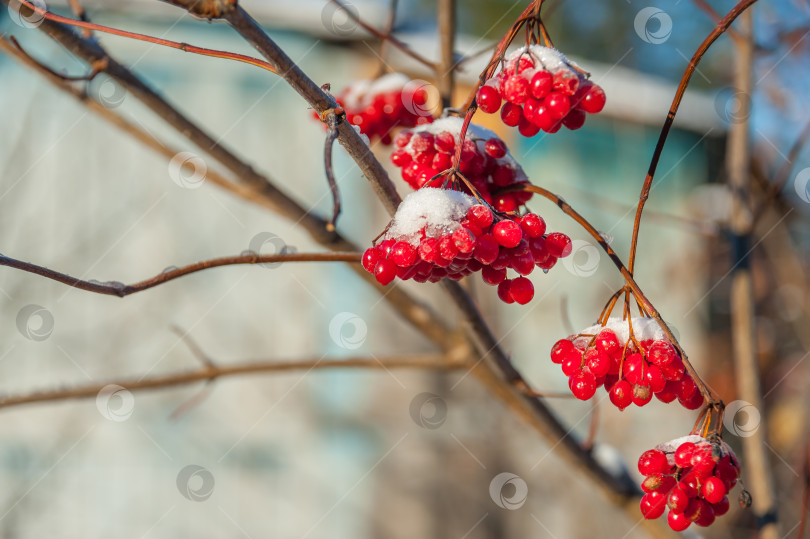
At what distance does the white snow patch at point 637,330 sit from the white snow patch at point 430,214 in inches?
8.0

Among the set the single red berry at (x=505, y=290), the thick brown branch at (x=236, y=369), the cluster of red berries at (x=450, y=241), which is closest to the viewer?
the cluster of red berries at (x=450, y=241)

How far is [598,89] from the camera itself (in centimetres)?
82

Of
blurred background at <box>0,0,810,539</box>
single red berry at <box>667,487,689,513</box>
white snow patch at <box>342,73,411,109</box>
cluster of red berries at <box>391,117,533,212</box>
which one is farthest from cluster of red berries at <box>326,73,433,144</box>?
blurred background at <box>0,0,810,539</box>

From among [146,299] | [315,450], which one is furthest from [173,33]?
[315,450]

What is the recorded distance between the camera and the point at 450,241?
0.69 meters

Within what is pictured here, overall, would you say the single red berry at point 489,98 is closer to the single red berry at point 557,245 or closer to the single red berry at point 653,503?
the single red berry at point 557,245

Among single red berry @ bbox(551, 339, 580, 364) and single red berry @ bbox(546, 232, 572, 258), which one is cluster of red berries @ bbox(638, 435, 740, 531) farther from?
single red berry @ bbox(546, 232, 572, 258)

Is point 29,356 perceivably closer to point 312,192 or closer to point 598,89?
point 312,192

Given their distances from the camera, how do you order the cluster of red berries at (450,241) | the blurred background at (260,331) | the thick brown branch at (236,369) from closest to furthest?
the cluster of red berries at (450,241) → the thick brown branch at (236,369) → the blurred background at (260,331)

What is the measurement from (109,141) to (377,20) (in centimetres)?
181

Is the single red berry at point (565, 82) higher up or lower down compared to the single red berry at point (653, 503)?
higher up

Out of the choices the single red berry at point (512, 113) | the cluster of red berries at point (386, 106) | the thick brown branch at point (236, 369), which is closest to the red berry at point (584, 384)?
the single red berry at point (512, 113)

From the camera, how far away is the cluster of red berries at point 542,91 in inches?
31.3

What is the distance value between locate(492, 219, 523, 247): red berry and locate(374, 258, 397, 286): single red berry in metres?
0.11
